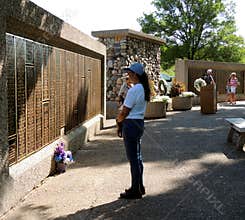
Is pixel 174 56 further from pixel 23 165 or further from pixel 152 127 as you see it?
pixel 23 165

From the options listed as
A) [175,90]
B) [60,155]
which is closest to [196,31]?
[175,90]

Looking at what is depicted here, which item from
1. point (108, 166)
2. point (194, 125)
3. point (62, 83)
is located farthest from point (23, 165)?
point (194, 125)

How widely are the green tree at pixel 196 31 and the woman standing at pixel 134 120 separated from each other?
27890 millimetres

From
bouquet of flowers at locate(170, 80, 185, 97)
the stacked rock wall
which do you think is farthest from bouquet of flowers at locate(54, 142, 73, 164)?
bouquet of flowers at locate(170, 80, 185, 97)

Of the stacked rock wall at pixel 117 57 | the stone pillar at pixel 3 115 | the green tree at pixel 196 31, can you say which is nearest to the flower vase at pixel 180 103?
the stacked rock wall at pixel 117 57

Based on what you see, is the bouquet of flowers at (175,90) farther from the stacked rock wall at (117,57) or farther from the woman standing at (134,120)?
the woman standing at (134,120)

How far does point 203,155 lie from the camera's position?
725 cm

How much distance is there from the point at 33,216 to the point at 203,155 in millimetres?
3884

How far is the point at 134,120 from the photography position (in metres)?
4.67

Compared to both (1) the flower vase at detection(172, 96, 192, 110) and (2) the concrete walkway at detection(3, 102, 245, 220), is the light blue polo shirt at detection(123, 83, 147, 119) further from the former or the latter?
(1) the flower vase at detection(172, 96, 192, 110)

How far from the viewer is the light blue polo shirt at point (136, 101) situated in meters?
4.60

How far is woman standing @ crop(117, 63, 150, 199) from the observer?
4609mm

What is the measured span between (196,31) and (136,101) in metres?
28.9

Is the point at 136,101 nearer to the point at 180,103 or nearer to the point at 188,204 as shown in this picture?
the point at 188,204
